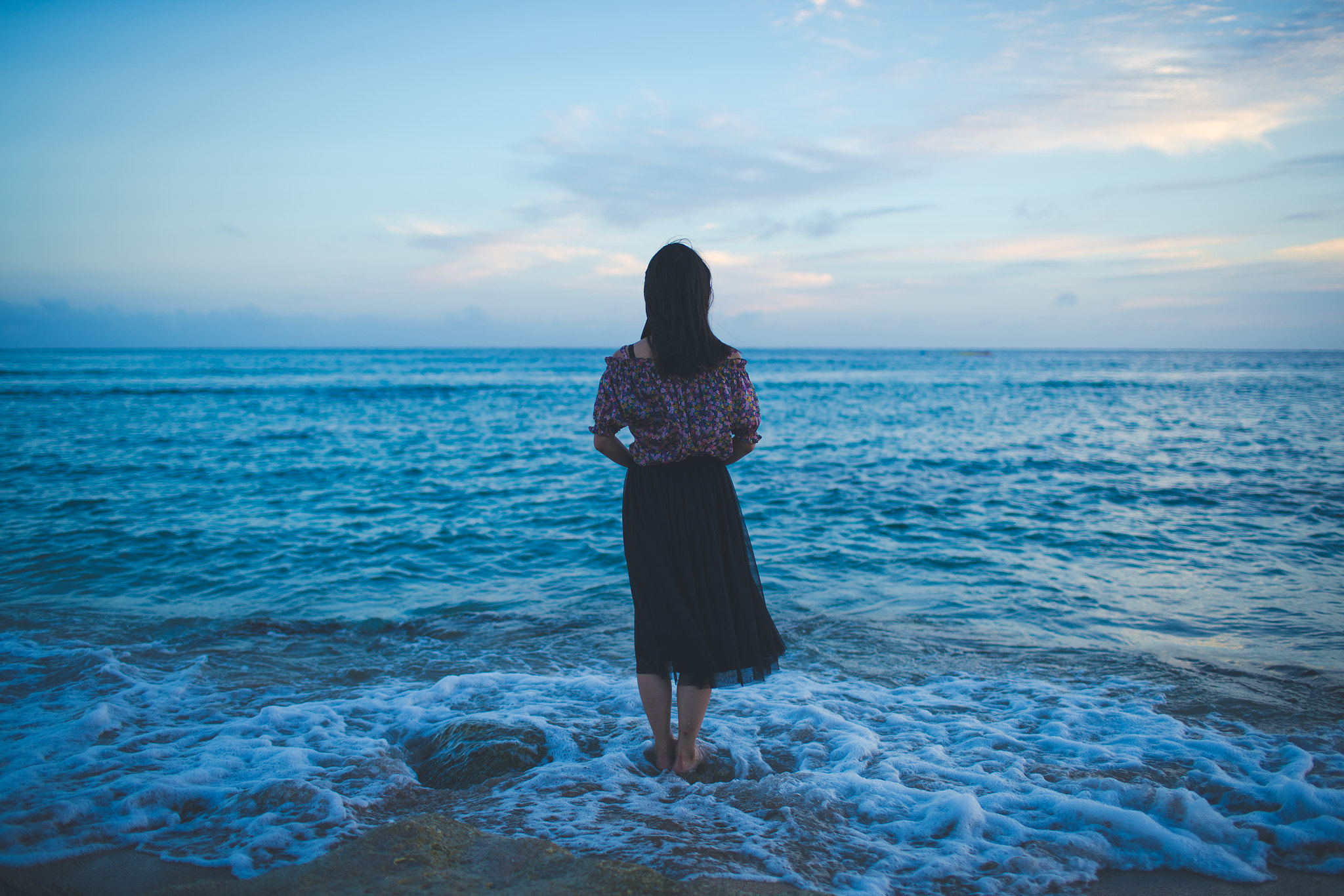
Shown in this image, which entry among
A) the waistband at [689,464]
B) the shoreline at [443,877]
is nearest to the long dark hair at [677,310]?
the waistband at [689,464]

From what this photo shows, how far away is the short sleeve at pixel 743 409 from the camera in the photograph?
123 inches

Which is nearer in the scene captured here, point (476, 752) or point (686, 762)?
point (686, 762)

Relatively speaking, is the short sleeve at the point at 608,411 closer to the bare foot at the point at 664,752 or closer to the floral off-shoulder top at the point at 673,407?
the floral off-shoulder top at the point at 673,407

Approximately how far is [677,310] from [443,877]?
2.38 metres

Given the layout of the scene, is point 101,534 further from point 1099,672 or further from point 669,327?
point 1099,672

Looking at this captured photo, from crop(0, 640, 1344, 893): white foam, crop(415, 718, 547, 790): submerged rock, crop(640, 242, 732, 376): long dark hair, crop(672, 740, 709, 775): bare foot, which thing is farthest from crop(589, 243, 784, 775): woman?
crop(415, 718, 547, 790): submerged rock

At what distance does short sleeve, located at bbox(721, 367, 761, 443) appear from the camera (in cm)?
313

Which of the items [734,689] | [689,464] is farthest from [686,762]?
[689,464]

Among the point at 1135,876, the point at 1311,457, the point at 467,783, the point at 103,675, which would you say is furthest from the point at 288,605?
the point at 1311,457

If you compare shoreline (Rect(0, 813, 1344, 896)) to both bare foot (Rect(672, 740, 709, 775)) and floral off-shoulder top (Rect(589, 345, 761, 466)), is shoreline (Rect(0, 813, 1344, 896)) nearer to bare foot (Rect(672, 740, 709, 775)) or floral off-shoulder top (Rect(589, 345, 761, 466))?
bare foot (Rect(672, 740, 709, 775))

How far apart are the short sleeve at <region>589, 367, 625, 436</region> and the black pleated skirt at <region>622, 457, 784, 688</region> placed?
0.23 metres

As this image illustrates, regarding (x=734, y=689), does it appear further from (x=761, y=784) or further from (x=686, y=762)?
(x=761, y=784)

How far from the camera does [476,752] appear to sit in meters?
3.58

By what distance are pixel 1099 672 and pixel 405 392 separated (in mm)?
39892
